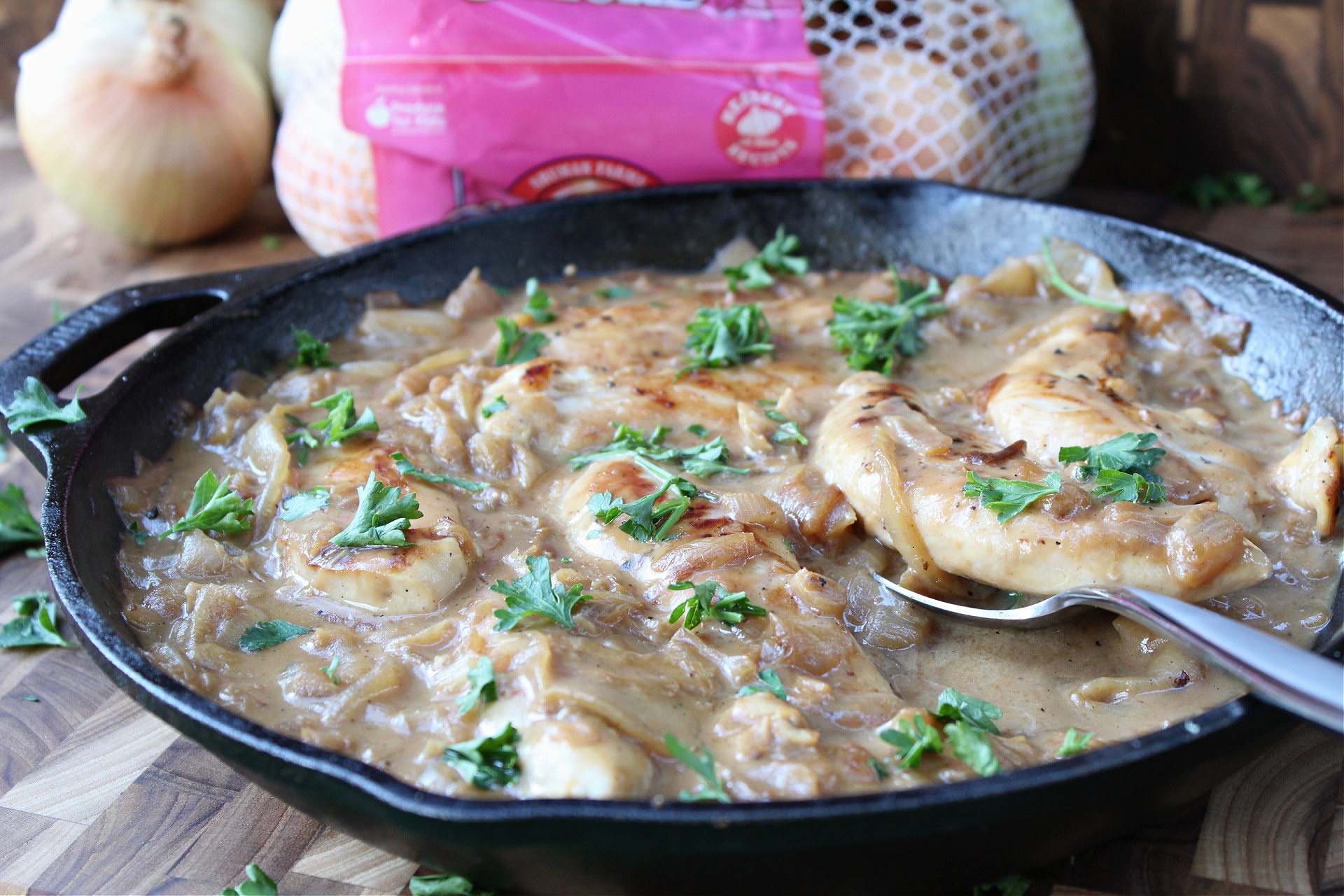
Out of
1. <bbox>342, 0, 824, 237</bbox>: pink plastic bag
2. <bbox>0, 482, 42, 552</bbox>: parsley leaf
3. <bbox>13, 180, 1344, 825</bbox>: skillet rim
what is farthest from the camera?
<bbox>342, 0, 824, 237</bbox>: pink plastic bag

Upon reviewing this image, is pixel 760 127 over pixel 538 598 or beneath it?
over

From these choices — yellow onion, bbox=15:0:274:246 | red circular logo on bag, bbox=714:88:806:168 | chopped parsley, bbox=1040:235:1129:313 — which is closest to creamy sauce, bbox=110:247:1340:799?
chopped parsley, bbox=1040:235:1129:313

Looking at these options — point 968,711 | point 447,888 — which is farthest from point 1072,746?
point 447,888

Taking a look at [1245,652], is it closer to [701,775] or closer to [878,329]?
[701,775]

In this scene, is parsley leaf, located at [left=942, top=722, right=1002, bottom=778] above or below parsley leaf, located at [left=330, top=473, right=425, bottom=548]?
below

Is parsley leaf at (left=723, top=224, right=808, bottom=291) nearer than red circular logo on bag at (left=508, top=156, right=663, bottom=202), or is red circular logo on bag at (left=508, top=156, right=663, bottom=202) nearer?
parsley leaf at (left=723, top=224, right=808, bottom=291)

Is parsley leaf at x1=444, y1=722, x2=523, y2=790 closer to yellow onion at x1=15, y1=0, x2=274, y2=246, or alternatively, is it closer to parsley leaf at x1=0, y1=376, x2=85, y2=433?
parsley leaf at x1=0, y1=376, x2=85, y2=433
